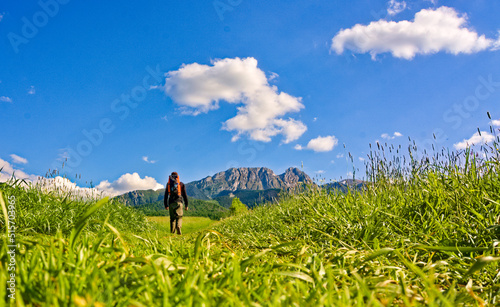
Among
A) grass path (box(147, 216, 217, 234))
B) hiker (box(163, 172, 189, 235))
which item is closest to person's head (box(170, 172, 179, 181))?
hiker (box(163, 172, 189, 235))

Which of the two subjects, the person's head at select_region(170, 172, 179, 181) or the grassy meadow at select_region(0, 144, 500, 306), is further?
the person's head at select_region(170, 172, 179, 181)

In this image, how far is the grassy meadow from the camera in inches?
54.3

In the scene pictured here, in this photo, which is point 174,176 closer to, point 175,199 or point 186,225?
point 175,199

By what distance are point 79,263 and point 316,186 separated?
605 cm

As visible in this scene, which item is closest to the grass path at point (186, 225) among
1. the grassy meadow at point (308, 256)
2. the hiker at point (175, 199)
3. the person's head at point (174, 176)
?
the hiker at point (175, 199)

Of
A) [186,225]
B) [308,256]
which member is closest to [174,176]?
[186,225]

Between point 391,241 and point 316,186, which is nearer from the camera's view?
point 391,241

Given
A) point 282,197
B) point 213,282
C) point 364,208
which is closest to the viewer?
point 213,282

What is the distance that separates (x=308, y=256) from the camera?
2379mm

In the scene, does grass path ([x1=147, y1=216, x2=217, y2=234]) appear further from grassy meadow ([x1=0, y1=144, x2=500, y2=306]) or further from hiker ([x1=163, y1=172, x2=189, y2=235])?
grassy meadow ([x1=0, y1=144, x2=500, y2=306])

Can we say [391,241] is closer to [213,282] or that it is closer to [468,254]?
[468,254]

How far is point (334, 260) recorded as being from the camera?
7.55 feet

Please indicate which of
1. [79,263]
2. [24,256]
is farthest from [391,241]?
[24,256]

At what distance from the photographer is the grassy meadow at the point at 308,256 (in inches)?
54.3
